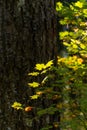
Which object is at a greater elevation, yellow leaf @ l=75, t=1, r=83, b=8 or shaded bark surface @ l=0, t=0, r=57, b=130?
yellow leaf @ l=75, t=1, r=83, b=8

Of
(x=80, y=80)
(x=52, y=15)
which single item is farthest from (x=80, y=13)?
(x=80, y=80)

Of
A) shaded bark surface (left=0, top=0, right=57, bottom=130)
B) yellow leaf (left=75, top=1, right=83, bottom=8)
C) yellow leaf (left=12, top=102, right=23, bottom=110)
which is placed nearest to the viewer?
yellow leaf (left=12, top=102, right=23, bottom=110)

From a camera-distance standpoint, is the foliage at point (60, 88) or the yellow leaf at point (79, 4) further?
the yellow leaf at point (79, 4)

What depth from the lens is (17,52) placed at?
111 inches

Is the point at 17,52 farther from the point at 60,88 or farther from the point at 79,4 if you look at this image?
the point at 79,4

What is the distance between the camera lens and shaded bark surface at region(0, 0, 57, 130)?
9.12 feet

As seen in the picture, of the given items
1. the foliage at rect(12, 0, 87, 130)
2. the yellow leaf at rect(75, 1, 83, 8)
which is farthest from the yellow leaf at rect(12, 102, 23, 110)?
the yellow leaf at rect(75, 1, 83, 8)

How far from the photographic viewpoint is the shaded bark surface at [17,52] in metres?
2.78

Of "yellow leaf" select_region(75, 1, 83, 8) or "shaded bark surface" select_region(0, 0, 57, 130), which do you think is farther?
"yellow leaf" select_region(75, 1, 83, 8)

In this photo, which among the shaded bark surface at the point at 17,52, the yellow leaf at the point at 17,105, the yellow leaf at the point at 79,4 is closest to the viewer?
the yellow leaf at the point at 17,105

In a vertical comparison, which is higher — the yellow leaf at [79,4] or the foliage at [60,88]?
the yellow leaf at [79,4]

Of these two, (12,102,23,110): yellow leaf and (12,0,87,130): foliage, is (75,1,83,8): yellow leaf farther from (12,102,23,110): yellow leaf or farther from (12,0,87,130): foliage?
(12,102,23,110): yellow leaf

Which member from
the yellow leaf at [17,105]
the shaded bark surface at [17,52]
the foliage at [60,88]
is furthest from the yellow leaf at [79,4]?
the yellow leaf at [17,105]

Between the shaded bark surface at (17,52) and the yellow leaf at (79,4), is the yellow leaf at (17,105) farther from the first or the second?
the yellow leaf at (79,4)
